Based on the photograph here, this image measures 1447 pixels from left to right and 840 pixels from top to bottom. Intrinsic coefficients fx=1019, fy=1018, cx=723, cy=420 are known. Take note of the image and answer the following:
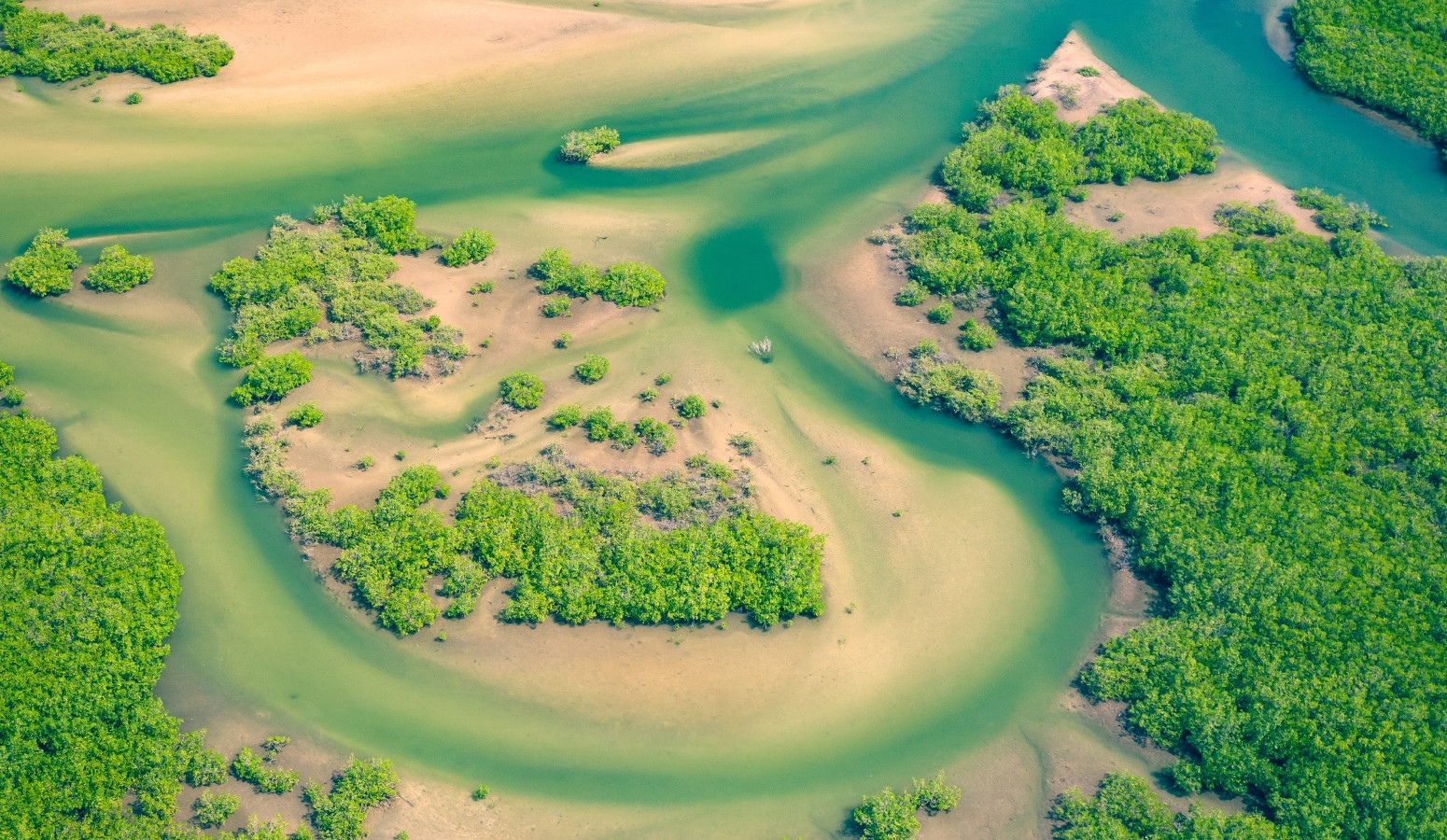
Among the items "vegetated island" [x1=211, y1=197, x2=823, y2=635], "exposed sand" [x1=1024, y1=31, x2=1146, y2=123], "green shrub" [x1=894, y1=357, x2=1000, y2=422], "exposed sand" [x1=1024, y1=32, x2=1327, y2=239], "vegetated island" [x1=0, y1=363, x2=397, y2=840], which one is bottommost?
"vegetated island" [x1=0, y1=363, x2=397, y2=840]

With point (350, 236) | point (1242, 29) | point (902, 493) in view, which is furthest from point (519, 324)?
point (1242, 29)

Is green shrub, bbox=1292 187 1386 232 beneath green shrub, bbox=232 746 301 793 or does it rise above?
above

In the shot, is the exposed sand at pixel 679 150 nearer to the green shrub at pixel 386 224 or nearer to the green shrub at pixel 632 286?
the green shrub at pixel 632 286

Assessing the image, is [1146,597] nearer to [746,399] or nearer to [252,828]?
[746,399]

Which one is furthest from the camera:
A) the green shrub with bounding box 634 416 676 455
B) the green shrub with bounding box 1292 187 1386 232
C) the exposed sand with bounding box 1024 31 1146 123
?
the exposed sand with bounding box 1024 31 1146 123

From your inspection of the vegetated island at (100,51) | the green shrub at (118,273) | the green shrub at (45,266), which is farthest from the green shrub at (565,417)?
the vegetated island at (100,51)

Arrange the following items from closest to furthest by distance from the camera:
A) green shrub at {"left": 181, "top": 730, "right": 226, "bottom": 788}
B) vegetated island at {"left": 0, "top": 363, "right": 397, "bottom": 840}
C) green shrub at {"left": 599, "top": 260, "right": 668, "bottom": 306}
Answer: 1. vegetated island at {"left": 0, "top": 363, "right": 397, "bottom": 840}
2. green shrub at {"left": 181, "top": 730, "right": 226, "bottom": 788}
3. green shrub at {"left": 599, "top": 260, "right": 668, "bottom": 306}

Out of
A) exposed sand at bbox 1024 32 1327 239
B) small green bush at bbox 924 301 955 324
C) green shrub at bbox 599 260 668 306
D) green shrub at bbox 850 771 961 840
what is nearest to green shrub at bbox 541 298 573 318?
green shrub at bbox 599 260 668 306

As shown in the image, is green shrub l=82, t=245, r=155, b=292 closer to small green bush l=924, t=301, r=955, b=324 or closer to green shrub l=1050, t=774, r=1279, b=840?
small green bush l=924, t=301, r=955, b=324
